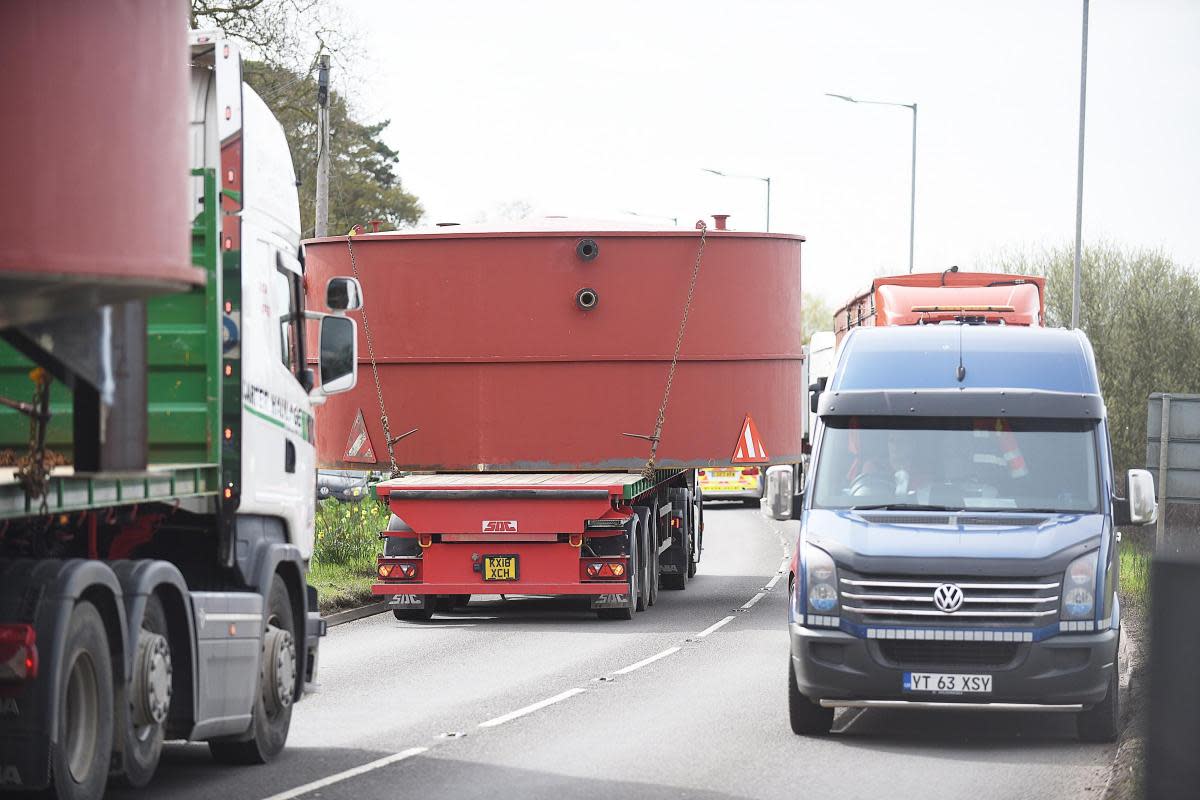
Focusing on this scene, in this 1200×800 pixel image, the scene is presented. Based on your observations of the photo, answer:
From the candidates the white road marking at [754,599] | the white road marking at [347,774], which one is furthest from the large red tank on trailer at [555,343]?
the white road marking at [347,774]

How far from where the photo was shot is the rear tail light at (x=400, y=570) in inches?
795

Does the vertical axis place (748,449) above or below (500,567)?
above

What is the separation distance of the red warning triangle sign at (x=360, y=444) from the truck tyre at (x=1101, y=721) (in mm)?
11788

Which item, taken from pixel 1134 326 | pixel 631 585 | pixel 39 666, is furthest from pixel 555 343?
pixel 1134 326

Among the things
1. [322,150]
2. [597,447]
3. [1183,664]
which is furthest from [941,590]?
[322,150]

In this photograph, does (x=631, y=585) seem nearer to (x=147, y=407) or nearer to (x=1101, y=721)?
(x=1101, y=721)

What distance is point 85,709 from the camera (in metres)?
8.85

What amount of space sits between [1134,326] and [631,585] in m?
36.7

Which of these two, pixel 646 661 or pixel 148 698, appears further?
pixel 646 661

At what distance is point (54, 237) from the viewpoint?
21.2ft

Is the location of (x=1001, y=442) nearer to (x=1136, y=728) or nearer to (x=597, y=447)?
(x=1136, y=728)

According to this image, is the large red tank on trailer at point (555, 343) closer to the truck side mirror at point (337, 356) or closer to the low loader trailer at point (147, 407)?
the low loader trailer at point (147, 407)

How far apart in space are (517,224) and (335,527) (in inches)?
197

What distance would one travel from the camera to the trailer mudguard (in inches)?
324
